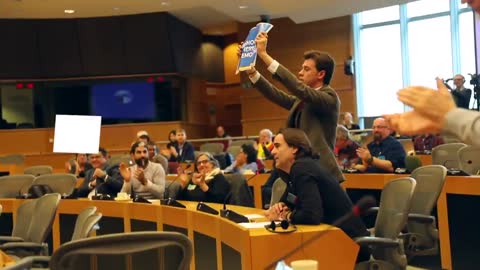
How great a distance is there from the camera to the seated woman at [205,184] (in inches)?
223

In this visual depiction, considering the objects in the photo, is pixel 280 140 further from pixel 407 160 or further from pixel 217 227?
pixel 407 160

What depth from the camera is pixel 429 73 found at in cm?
1330

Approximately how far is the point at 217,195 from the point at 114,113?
8.67 metres

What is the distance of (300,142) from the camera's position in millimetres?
3486

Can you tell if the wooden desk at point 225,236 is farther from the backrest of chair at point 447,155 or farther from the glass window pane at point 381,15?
the glass window pane at point 381,15

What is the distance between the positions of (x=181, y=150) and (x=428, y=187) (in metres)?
6.50

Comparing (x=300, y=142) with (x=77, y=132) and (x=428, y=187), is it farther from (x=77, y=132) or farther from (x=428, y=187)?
(x=77, y=132)

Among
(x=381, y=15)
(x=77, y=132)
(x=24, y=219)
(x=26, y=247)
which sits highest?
(x=381, y=15)

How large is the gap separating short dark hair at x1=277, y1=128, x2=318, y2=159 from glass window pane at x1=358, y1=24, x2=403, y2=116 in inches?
411

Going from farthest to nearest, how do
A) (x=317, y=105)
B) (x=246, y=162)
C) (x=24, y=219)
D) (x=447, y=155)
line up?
1. (x=246, y=162)
2. (x=447, y=155)
3. (x=24, y=219)
4. (x=317, y=105)

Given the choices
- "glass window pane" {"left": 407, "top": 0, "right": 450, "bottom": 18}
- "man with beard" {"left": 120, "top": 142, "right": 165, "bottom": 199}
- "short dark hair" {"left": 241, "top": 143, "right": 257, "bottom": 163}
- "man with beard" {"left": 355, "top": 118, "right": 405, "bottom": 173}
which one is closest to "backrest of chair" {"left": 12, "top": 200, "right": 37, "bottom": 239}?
"man with beard" {"left": 120, "top": 142, "right": 165, "bottom": 199}

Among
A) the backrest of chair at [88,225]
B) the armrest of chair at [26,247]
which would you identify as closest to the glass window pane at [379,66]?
the armrest of chair at [26,247]

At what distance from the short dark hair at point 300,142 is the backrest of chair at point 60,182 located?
357 cm

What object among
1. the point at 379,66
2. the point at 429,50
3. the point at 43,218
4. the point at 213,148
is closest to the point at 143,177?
the point at 43,218
